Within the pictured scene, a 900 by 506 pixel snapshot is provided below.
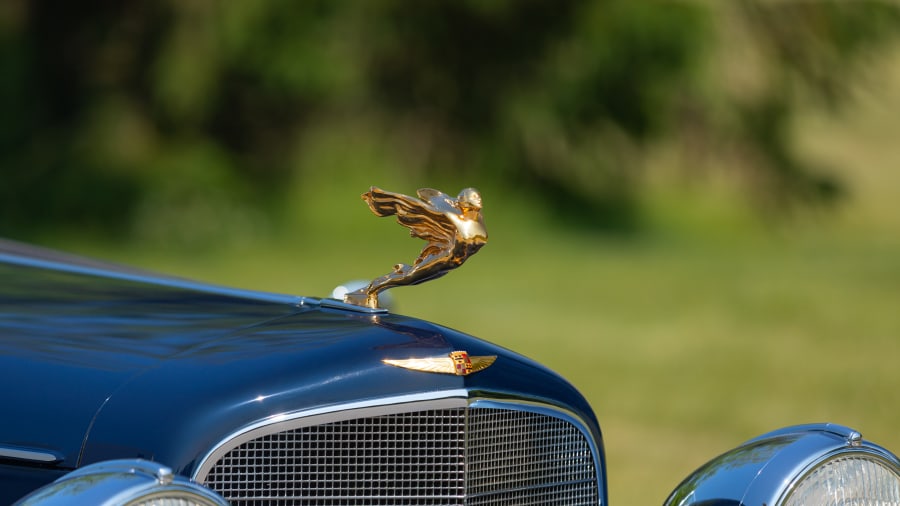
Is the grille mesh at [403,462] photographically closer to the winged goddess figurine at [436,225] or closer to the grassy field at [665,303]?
the winged goddess figurine at [436,225]

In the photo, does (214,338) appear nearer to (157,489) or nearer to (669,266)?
(157,489)

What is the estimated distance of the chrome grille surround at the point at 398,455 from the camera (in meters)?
2.25

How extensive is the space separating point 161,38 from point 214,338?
43.1 feet

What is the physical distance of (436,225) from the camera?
2.63 meters

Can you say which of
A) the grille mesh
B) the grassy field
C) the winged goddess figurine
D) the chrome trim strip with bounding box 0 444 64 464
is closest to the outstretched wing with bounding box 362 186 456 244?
the winged goddess figurine

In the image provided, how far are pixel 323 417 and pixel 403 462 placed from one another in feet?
0.63

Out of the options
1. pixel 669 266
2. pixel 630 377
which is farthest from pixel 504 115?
pixel 630 377

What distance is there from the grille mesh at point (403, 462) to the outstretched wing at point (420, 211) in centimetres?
40

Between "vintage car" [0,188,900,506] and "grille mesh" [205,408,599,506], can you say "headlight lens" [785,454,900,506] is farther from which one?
"grille mesh" [205,408,599,506]

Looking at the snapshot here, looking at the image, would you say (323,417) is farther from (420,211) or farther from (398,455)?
(420,211)

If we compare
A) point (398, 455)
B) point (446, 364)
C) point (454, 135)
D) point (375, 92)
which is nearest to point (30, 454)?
point (398, 455)

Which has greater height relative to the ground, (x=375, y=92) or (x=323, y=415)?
(x=375, y=92)

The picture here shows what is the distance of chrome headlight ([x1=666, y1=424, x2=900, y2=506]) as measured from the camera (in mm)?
→ 2615

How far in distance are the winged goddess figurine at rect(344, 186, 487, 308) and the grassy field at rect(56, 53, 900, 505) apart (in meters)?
2.82
